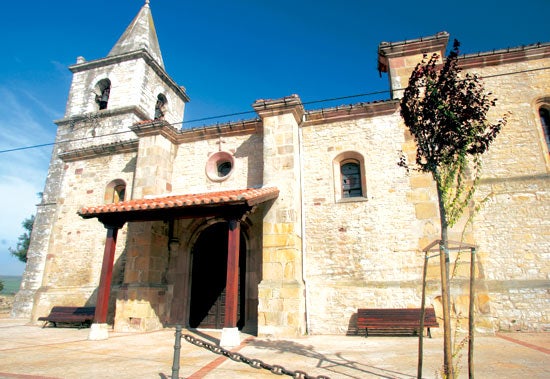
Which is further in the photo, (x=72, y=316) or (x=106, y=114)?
(x=106, y=114)

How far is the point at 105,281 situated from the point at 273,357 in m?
4.94

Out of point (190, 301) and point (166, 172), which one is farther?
point (166, 172)

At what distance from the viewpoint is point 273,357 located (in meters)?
5.26

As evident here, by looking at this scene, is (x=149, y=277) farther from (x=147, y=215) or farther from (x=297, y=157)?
(x=297, y=157)

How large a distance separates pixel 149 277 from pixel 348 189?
19.4ft

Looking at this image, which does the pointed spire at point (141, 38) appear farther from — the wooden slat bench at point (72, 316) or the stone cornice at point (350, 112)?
the wooden slat bench at point (72, 316)

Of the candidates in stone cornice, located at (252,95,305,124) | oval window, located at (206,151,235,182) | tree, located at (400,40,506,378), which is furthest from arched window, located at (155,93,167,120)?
tree, located at (400,40,506,378)

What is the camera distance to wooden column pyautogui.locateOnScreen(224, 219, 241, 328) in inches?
262

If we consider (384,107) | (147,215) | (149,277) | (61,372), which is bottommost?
(61,372)

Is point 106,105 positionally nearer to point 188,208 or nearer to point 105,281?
point 105,281

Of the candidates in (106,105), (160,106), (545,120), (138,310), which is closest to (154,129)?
(138,310)

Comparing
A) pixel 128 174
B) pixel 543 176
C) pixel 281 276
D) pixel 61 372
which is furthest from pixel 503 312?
pixel 128 174

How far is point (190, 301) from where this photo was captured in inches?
372

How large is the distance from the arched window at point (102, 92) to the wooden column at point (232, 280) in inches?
626
